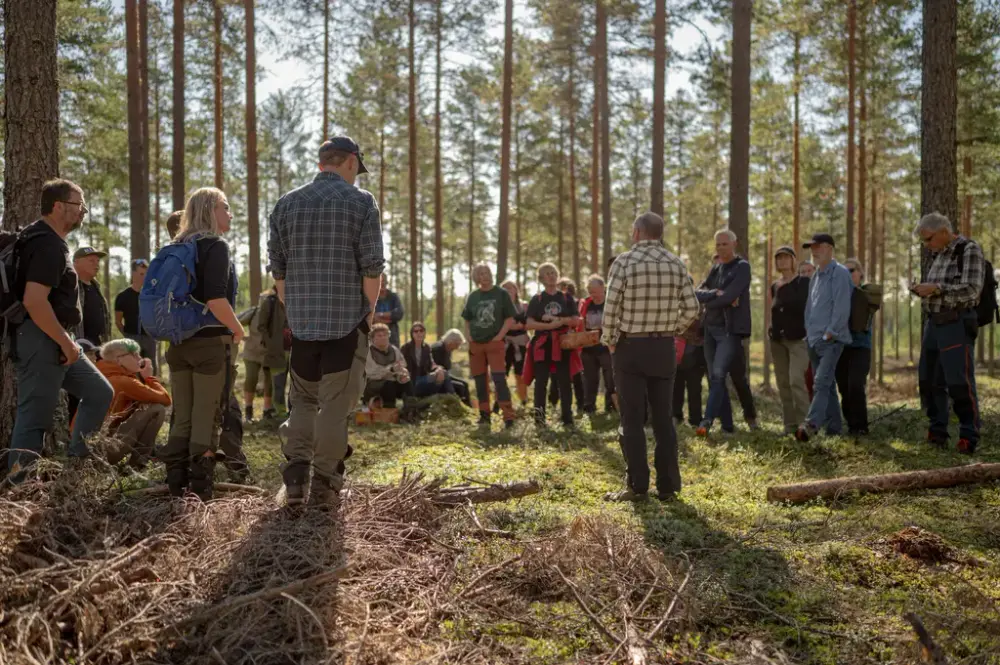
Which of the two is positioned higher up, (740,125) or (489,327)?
(740,125)

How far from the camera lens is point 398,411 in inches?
435

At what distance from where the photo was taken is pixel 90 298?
26.6 ft

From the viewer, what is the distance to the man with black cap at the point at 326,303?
4535mm

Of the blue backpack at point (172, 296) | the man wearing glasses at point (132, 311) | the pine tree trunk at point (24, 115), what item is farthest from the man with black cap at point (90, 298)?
the blue backpack at point (172, 296)

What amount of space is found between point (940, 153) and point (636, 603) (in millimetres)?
8605

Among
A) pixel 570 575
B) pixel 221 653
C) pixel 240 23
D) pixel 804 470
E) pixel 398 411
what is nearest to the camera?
pixel 221 653

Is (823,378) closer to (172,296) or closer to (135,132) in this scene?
(172,296)

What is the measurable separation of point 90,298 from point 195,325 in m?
4.15

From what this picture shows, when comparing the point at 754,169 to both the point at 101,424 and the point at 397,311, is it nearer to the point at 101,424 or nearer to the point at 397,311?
the point at 397,311

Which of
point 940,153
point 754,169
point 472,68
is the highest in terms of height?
point 472,68

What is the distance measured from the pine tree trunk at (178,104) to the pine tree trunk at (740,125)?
10.1 metres

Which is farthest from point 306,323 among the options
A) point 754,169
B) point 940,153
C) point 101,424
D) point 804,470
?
point 754,169

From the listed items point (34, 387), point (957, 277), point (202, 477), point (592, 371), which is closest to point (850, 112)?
point (592, 371)

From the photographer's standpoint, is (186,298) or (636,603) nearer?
(636,603)
